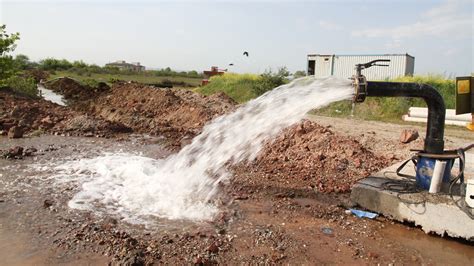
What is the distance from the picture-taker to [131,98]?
17766 mm

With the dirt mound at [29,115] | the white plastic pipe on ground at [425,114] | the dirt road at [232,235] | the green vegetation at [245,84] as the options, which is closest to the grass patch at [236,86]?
the green vegetation at [245,84]

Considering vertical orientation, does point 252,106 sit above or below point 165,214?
above

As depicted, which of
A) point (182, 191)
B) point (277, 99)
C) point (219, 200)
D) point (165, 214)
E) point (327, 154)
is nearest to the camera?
point (165, 214)

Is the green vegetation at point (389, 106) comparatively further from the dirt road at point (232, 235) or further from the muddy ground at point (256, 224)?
the dirt road at point (232, 235)

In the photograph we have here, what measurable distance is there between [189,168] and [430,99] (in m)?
4.45

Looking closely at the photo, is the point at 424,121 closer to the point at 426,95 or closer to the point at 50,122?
the point at 426,95

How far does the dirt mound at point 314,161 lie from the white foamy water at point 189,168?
0.49 m

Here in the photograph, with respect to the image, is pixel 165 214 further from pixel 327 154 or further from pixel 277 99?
pixel 327 154

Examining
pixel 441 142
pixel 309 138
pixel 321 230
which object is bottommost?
pixel 321 230

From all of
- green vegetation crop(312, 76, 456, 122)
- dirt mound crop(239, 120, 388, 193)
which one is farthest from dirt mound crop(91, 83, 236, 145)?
green vegetation crop(312, 76, 456, 122)

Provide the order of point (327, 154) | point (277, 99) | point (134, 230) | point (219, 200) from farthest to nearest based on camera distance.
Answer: point (327, 154), point (277, 99), point (219, 200), point (134, 230)

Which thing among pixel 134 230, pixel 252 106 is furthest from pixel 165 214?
pixel 252 106

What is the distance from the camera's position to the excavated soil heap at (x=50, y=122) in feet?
37.4

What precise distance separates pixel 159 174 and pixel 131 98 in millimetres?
11092
